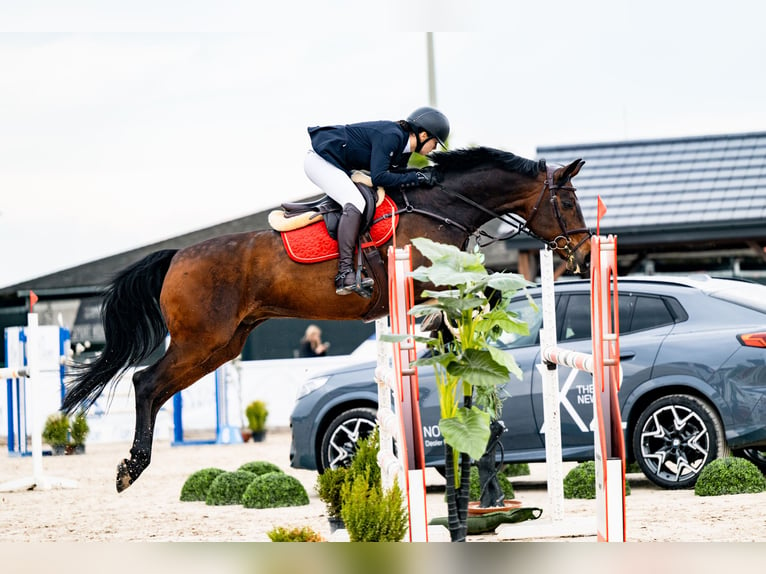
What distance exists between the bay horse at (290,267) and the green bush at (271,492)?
1.77 meters

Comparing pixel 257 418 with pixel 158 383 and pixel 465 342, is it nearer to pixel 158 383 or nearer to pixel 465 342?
pixel 158 383

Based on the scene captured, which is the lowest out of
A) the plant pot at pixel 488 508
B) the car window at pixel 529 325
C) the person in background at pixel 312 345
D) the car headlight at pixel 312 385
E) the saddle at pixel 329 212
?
the plant pot at pixel 488 508

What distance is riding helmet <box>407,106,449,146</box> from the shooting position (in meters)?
6.02

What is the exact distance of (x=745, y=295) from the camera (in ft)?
26.2

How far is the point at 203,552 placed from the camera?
3510 mm

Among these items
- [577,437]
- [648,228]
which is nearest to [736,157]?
[648,228]

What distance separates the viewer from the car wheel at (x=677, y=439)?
7.61m

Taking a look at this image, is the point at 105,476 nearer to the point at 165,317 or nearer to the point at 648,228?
the point at 165,317

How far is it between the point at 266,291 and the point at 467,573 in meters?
3.08

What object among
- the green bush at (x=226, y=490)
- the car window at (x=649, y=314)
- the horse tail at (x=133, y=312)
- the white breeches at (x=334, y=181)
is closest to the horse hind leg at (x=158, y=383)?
the horse tail at (x=133, y=312)

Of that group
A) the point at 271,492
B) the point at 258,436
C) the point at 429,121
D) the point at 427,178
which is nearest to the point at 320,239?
the point at 427,178

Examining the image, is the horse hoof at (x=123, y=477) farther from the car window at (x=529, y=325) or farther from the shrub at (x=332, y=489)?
the car window at (x=529, y=325)

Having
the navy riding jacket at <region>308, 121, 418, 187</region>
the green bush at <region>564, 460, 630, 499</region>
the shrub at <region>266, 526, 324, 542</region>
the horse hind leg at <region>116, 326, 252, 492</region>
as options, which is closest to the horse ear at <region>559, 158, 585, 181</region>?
the navy riding jacket at <region>308, 121, 418, 187</region>

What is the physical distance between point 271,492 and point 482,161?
3011 millimetres
